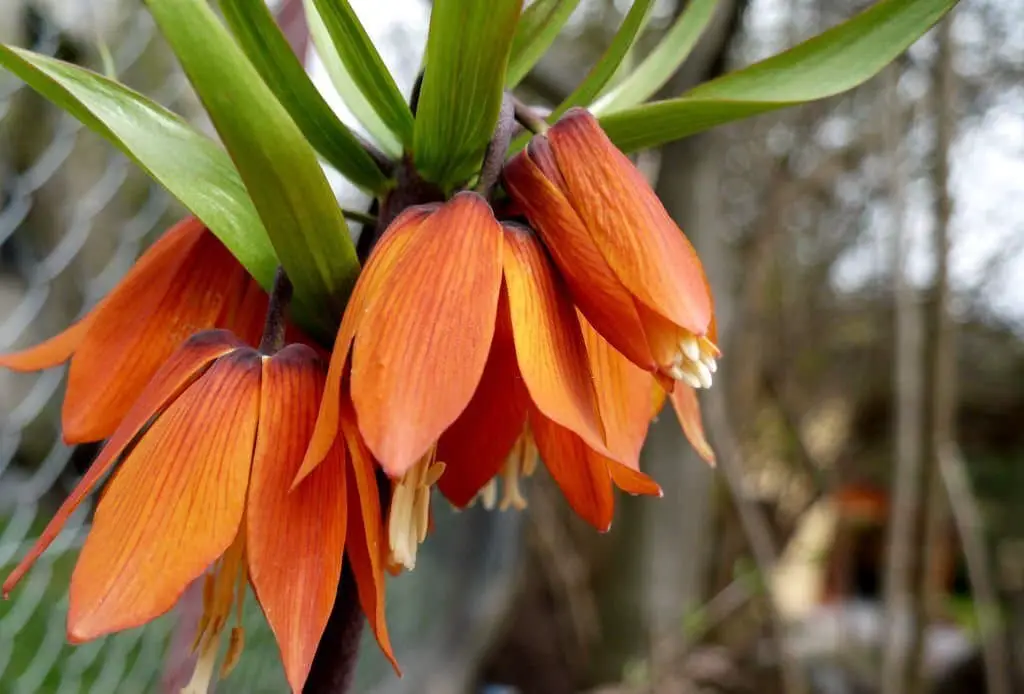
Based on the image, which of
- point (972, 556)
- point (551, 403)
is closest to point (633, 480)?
point (551, 403)

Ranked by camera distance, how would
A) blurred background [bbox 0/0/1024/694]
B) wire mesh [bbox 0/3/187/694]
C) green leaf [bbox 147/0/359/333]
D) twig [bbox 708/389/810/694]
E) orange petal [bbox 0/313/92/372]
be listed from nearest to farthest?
green leaf [bbox 147/0/359/333], orange petal [bbox 0/313/92/372], wire mesh [bbox 0/3/187/694], blurred background [bbox 0/0/1024/694], twig [bbox 708/389/810/694]

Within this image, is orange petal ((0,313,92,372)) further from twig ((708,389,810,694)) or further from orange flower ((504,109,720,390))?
twig ((708,389,810,694))

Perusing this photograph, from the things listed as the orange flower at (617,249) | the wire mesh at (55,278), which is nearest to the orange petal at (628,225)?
the orange flower at (617,249)

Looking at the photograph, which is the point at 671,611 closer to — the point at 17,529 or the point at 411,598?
the point at 411,598

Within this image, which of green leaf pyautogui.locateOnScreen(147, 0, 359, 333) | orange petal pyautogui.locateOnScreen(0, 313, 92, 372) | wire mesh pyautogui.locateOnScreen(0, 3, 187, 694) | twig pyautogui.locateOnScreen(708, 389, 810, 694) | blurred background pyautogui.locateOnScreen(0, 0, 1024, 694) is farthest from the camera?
twig pyautogui.locateOnScreen(708, 389, 810, 694)

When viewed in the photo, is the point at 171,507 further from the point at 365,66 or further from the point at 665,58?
the point at 665,58

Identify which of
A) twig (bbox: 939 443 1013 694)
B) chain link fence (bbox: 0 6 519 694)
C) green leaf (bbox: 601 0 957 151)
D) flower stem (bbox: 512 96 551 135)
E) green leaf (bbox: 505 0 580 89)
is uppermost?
green leaf (bbox: 505 0 580 89)

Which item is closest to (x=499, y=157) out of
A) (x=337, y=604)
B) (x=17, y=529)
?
(x=337, y=604)

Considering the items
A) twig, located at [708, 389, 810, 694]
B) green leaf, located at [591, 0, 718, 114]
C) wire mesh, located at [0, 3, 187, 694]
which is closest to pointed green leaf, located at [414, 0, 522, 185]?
green leaf, located at [591, 0, 718, 114]
